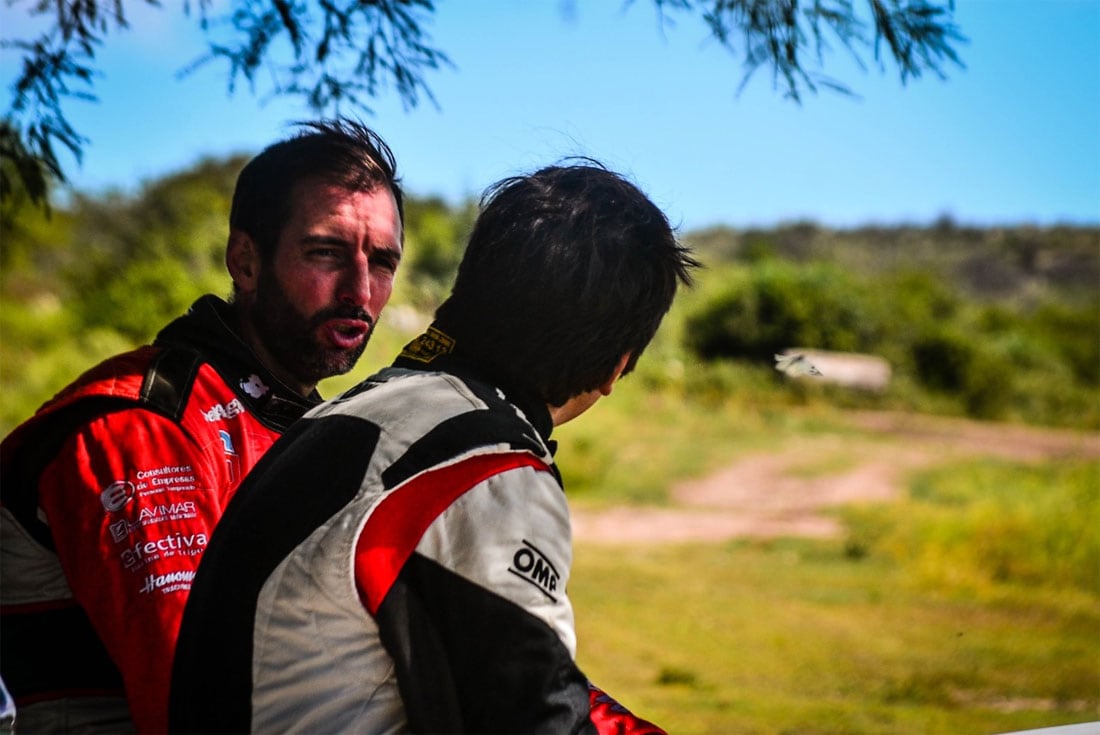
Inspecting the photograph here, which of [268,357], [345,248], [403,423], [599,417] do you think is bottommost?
Answer: [403,423]

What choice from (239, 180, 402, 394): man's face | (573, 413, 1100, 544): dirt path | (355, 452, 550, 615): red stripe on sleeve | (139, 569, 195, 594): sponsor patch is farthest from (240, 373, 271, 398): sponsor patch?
(573, 413, 1100, 544): dirt path

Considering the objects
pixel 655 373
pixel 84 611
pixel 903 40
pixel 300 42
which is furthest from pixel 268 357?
pixel 655 373

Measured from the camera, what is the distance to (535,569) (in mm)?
1390

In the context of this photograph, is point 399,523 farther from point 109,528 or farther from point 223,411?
point 223,411

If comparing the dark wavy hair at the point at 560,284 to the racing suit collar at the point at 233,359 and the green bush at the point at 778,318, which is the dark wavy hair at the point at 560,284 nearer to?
the racing suit collar at the point at 233,359

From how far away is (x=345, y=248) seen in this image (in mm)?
2434

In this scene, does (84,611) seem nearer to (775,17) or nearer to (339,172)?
(339,172)

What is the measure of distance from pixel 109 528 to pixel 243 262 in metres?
0.74

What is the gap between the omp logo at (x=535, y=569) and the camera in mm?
1377

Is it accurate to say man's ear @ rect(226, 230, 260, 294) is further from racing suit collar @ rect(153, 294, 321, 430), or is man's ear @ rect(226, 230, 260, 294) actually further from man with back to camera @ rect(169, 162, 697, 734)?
man with back to camera @ rect(169, 162, 697, 734)

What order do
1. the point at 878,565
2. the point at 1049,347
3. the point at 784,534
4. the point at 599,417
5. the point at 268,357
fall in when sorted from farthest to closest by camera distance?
the point at 1049,347 < the point at 599,417 < the point at 784,534 < the point at 878,565 < the point at 268,357

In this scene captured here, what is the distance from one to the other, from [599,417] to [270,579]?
21515 millimetres

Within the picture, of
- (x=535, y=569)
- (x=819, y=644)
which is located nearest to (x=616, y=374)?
(x=535, y=569)

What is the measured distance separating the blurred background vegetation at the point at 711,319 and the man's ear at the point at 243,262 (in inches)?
437
